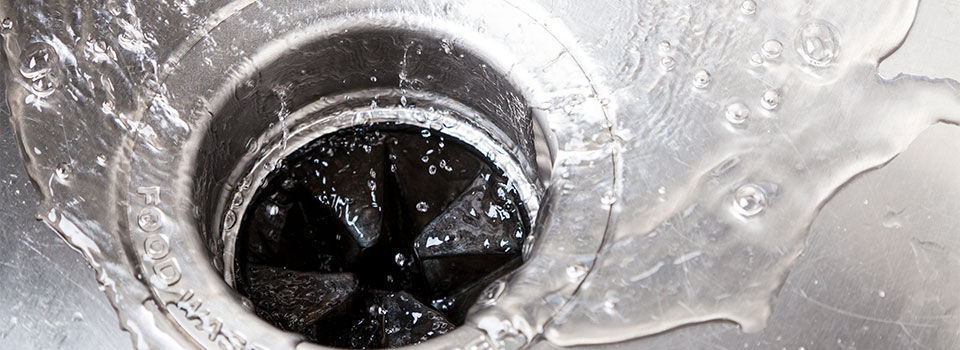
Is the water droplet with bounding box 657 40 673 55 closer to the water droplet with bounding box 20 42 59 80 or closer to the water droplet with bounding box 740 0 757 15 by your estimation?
the water droplet with bounding box 740 0 757 15

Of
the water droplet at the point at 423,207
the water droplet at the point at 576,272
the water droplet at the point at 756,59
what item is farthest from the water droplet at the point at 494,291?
the water droplet at the point at 756,59

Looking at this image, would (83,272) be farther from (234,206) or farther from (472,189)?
(472,189)

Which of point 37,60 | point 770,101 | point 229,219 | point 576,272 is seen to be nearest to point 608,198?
point 576,272

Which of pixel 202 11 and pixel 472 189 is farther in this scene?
pixel 472 189

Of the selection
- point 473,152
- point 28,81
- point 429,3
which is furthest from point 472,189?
point 28,81

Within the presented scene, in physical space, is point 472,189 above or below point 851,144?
below

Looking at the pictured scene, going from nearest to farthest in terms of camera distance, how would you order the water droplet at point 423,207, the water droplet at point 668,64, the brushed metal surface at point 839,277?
the brushed metal surface at point 839,277 → the water droplet at point 668,64 → the water droplet at point 423,207

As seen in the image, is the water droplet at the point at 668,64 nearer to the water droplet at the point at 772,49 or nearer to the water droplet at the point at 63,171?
the water droplet at the point at 772,49
